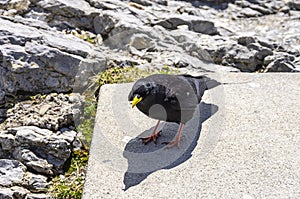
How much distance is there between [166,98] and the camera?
486cm

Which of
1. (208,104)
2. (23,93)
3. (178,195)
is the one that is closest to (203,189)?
(178,195)

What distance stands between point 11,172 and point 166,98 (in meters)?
1.80

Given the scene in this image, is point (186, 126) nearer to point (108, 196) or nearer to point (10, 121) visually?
point (108, 196)

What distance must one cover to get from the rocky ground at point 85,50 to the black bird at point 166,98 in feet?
3.88

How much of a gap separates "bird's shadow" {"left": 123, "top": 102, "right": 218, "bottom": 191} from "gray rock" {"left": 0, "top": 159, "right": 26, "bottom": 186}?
110 centimetres

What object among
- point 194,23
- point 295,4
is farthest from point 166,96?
point 295,4

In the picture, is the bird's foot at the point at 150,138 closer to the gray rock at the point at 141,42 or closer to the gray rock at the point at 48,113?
the gray rock at the point at 48,113

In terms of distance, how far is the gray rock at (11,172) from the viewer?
5078 mm

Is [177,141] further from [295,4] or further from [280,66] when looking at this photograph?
[295,4]

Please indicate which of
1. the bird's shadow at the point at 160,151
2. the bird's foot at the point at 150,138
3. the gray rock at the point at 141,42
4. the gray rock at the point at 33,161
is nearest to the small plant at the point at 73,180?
the gray rock at the point at 33,161

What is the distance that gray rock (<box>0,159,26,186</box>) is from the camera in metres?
5.08

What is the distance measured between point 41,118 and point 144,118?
3.93 feet

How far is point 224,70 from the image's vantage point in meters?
7.08

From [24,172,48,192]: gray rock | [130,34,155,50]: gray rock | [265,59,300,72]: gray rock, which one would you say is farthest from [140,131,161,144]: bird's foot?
[265,59,300,72]: gray rock
